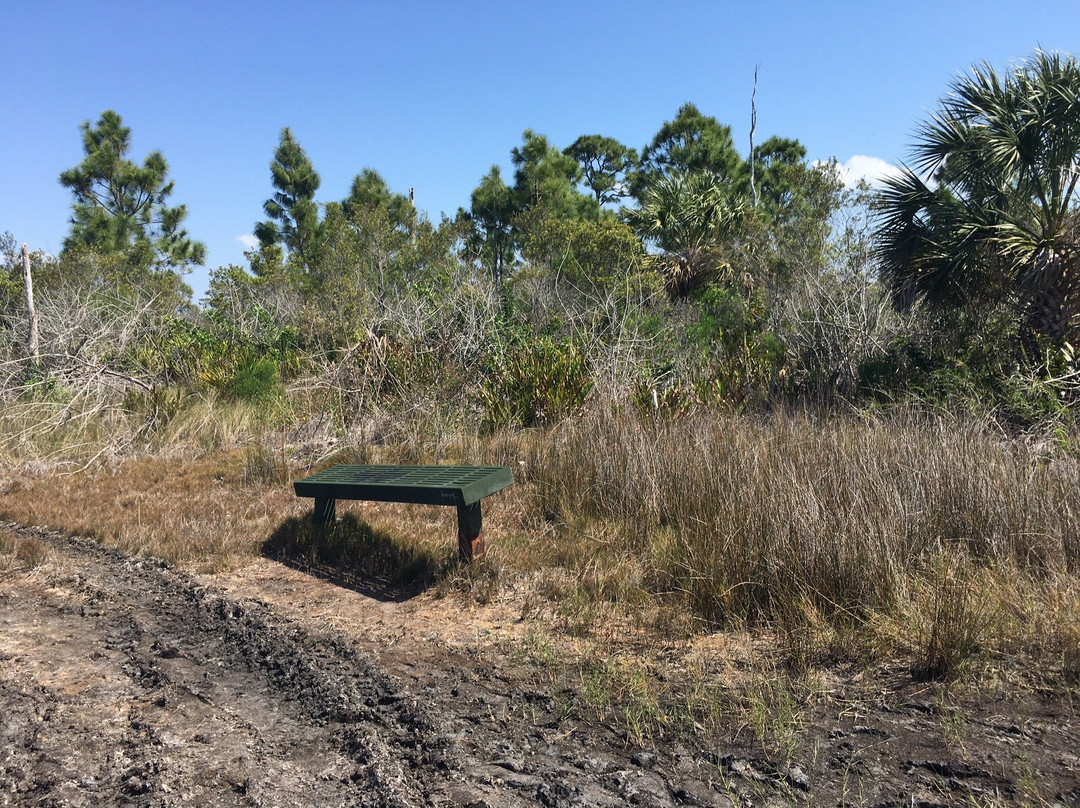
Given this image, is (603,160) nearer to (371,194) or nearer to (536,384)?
(371,194)

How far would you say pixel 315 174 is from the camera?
3706 cm

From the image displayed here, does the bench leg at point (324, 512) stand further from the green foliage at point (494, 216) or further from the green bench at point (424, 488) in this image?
the green foliage at point (494, 216)

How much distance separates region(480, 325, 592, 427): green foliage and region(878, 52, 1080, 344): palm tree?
520 centimetres

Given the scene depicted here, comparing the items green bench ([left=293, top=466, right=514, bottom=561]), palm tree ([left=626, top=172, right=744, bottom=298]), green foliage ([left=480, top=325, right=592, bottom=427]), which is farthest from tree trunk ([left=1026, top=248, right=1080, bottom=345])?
palm tree ([left=626, top=172, right=744, bottom=298])

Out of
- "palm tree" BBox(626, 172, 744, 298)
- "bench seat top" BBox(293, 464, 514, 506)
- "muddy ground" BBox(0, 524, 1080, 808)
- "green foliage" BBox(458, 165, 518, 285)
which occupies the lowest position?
"muddy ground" BBox(0, 524, 1080, 808)

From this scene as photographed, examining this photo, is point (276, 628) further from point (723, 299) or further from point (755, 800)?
point (723, 299)

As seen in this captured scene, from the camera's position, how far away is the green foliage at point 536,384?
781 centimetres

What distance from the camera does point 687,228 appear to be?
21672 mm

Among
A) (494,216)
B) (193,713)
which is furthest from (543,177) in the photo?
(193,713)

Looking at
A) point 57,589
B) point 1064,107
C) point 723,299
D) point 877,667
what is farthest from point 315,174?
point 877,667

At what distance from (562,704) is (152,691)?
1.61 m

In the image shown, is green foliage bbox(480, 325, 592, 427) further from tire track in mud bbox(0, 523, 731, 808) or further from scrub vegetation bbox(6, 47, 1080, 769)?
tire track in mud bbox(0, 523, 731, 808)

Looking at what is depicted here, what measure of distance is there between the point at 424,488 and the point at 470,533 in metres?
0.42

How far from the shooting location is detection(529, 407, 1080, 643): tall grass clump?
370 centimetres
